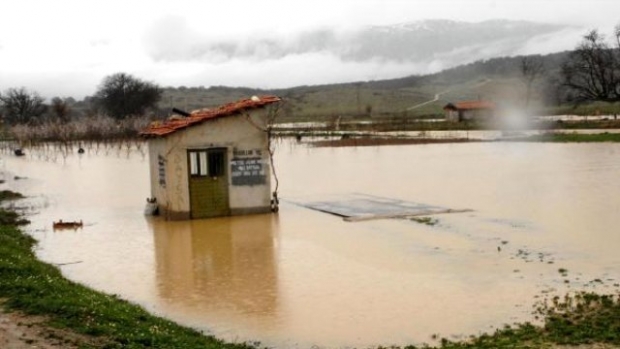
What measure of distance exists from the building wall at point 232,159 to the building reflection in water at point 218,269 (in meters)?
0.59

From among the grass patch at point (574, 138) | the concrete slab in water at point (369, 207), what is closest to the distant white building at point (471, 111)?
the grass patch at point (574, 138)

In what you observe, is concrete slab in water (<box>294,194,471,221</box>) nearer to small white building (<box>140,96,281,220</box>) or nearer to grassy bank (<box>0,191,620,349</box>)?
small white building (<box>140,96,281,220</box>)

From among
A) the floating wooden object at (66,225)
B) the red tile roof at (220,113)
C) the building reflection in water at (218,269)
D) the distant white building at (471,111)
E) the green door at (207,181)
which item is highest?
the distant white building at (471,111)

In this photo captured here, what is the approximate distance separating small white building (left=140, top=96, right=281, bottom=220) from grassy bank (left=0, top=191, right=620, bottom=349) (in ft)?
30.0

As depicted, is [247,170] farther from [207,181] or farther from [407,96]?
[407,96]

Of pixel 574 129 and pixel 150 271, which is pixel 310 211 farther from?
pixel 574 129

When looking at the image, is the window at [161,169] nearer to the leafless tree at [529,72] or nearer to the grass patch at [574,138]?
the grass patch at [574,138]

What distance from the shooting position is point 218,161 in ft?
68.9

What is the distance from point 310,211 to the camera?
22094mm

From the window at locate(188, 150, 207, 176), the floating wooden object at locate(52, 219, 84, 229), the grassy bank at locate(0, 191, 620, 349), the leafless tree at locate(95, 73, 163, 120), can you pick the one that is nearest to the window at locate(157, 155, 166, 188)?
the window at locate(188, 150, 207, 176)

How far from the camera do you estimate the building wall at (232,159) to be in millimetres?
20688

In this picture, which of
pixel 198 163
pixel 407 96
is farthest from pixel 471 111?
pixel 198 163

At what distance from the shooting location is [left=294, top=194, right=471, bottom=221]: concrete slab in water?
20.2 metres

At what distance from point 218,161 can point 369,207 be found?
4733 millimetres
